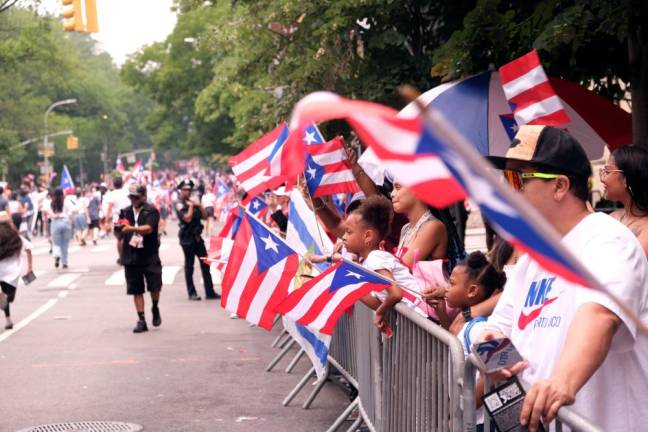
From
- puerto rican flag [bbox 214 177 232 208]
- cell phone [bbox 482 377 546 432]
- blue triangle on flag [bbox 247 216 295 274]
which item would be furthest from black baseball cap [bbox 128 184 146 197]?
cell phone [bbox 482 377 546 432]

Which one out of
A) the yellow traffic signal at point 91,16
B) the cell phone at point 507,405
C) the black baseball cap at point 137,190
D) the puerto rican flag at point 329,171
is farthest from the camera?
the yellow traffic signal at point 91,16

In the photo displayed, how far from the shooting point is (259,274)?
8.09m

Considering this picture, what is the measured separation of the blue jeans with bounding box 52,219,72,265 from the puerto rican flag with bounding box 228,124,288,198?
48.9 feet

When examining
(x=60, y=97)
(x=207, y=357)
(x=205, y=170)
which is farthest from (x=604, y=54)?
(x=205, y=170)

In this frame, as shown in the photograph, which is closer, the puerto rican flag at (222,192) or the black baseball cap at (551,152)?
the black baseball cap at (551,152)

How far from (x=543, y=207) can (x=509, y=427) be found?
2.12 ft

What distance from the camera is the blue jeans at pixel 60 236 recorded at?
85.7ft

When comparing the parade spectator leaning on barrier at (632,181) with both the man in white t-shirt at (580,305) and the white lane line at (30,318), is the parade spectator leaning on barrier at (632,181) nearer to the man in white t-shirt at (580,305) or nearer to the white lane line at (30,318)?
the man in white t-shirt at (580,305)

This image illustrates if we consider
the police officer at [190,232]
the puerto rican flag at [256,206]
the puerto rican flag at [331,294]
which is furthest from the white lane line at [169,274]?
the puerto rican flag at [331,294]

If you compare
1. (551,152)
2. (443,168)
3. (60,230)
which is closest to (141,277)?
(551,152)

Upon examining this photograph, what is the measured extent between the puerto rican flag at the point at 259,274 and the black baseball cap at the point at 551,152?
4430 millimetres

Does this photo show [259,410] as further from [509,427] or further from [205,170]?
[205,170]

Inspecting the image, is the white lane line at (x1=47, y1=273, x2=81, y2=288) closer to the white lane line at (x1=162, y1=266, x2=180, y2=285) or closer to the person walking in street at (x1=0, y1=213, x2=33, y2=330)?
the white lane line at (x1=162, y1=266, x2=180, y2=285)

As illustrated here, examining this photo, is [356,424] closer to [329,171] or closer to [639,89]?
[329,171]
